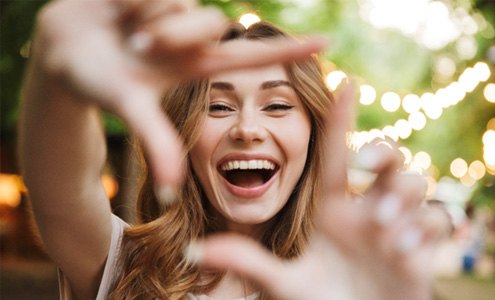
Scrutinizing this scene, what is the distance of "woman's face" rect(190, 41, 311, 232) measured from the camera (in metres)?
1.88

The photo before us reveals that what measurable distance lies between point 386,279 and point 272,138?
2.77 ft

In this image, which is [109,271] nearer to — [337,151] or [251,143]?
[251,143]

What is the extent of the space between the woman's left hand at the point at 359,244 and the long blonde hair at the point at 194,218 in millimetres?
705

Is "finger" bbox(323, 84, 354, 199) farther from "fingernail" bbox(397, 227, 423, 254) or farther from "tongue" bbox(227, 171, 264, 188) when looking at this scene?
"tongue" bbox(227, 171, 264, 188)

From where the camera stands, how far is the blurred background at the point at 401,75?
5.77 meters

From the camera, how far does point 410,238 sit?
41.6 inches

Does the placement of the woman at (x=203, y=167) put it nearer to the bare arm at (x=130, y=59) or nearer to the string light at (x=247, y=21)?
the bare arm at (x=130, y=59)

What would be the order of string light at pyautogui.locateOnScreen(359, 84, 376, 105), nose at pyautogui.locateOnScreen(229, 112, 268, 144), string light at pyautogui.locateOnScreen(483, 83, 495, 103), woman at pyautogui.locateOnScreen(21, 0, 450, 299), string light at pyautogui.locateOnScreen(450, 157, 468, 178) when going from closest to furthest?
1. woman at pyautogui.locateOnScreen(21, 0, 450, 299)
2. nose at pyautogui.locateOnScreen(229, 112, 268, 144)
3. string light at pyautogui.locateOnScreen(359, 84, 376, 105)
4. string light at pyautogui.locateOnScreen(483, 83, 495, 103)
5. string light at pyautogui.locateOnScreen(450, 157, 468, 178)

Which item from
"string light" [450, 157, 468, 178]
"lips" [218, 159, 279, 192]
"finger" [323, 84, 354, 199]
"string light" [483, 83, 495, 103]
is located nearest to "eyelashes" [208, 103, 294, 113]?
"lips" [218, 159, 279, 192]

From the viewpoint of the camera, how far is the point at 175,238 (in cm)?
199

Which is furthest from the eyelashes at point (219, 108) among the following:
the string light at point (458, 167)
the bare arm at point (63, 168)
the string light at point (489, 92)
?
the string light at point (458, 167)

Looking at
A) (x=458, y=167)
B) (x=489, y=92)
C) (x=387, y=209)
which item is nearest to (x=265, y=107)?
(x=387, y=209)

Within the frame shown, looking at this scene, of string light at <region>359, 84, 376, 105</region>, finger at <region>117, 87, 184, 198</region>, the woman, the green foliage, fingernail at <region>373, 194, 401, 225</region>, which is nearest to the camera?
finger at <region>117, 87, 184, 198</region>

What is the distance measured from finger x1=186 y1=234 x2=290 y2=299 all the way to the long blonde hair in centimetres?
73
